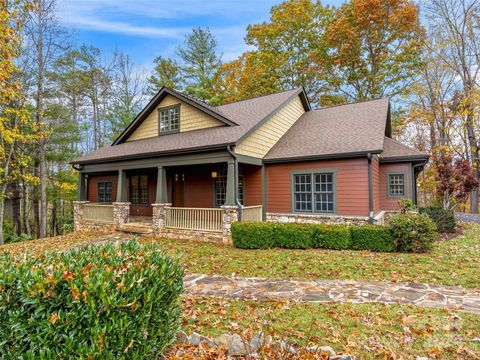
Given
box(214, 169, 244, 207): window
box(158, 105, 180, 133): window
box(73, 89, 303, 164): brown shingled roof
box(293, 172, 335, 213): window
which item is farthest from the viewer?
box(158, 105, 180, 133): window

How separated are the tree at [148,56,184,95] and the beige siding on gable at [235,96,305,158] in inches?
584

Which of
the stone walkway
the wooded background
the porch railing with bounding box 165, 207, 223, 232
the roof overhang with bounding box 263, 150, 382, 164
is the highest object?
the wooded background

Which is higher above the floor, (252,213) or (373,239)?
(252,213)

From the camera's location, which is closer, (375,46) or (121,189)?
(121,189)

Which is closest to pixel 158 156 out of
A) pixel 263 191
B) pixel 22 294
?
pixel 263 191

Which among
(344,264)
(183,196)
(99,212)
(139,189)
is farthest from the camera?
(139,189)

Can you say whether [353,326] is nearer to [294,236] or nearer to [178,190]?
[294,236]

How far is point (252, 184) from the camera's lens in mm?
11891

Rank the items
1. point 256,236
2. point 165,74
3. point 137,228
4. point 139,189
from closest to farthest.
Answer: point 256,236
point 137,228
point 139,189
point 165,74

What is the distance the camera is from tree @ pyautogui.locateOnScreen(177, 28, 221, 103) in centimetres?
2494

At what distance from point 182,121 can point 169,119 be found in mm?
931

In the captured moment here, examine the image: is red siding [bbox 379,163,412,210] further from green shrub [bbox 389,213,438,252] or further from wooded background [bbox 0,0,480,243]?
green shrub [bbox 389,213,438,252]

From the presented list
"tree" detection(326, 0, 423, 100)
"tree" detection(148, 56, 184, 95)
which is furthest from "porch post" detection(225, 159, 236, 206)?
"tree" detection(148, 56, 184, 95)

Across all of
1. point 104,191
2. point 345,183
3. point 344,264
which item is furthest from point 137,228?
point 345,183
